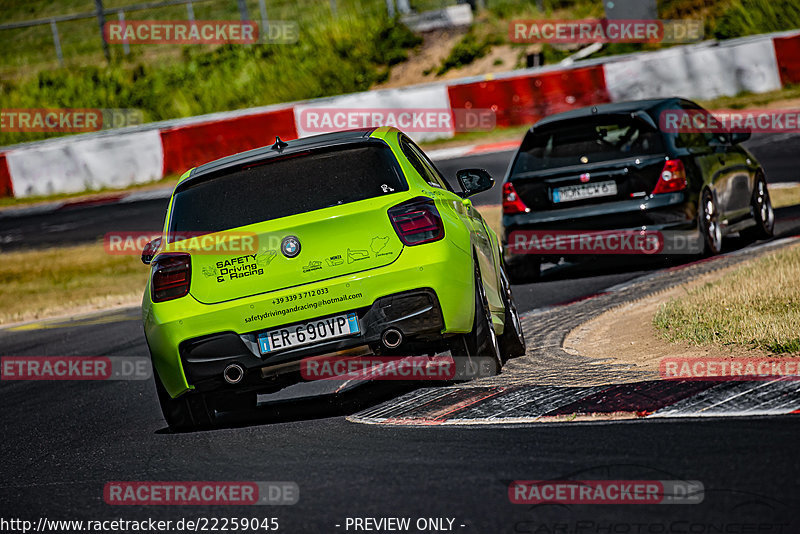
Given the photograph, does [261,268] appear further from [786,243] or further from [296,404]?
[786,243]

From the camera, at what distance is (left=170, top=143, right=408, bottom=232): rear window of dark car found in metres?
6.70

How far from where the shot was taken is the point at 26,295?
671 inches

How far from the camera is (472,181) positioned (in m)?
8.13

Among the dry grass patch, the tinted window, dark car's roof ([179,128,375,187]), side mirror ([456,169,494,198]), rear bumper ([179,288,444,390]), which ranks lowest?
the dry grass patch

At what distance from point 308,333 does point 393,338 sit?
435 mm

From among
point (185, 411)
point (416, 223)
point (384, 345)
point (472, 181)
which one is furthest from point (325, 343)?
point (472, 181)

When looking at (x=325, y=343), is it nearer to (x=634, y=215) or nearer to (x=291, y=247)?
(x=291, y=247)

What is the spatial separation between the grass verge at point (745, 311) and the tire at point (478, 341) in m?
1.25

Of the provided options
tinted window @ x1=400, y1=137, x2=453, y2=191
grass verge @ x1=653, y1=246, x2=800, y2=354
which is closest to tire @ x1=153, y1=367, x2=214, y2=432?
tinted window @ x1=400, y1=137, x2=453, y2=191

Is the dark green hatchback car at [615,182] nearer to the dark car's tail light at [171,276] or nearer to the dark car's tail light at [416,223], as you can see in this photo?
the dark car's tail light at [416,223]

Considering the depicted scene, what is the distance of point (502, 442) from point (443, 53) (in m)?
26.9

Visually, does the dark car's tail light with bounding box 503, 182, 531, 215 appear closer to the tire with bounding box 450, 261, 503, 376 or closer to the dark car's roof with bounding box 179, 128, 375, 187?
the dark car's roof with bounding box 179, 128, 375, 187

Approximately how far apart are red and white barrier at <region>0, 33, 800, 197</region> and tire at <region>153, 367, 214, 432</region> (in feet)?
58.1

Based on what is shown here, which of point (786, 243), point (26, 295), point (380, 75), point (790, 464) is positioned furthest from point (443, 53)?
point (790, 464)
